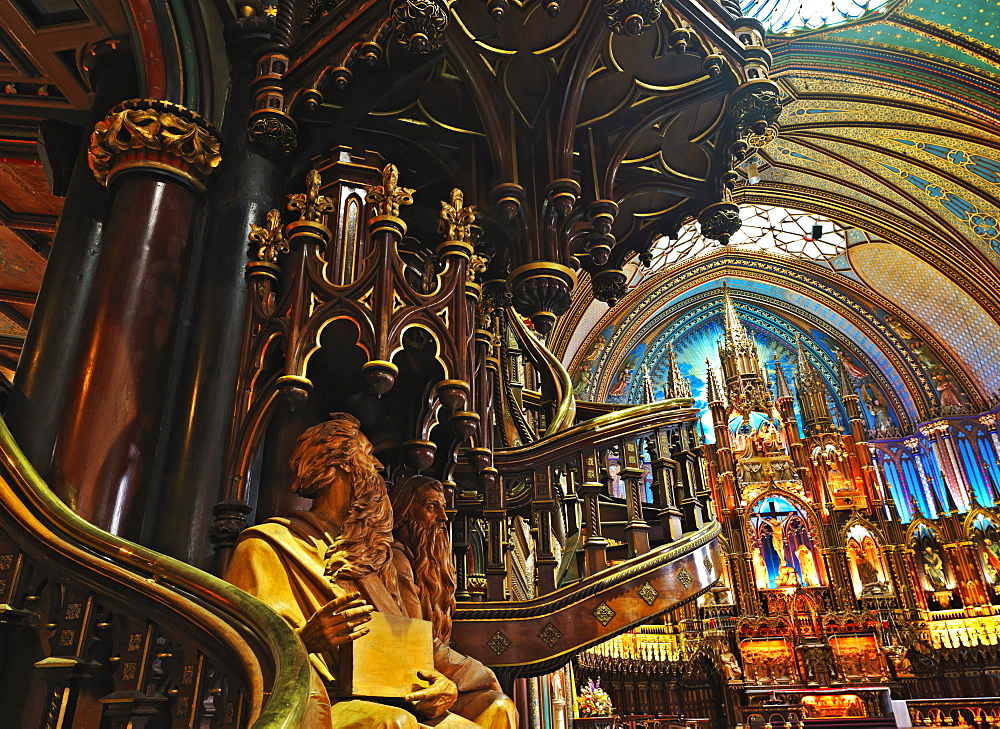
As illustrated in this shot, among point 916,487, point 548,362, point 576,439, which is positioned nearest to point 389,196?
point 576,439

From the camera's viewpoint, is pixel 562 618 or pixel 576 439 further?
pixel 576 439

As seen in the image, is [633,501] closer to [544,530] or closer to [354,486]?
[544,530]

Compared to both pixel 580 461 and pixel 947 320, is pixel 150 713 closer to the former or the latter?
pixel 580 461

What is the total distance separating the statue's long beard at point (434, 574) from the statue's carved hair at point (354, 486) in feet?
0.77

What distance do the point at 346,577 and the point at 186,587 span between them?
1.66 ft

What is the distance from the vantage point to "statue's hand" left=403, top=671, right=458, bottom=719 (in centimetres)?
197

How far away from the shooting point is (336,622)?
68.1 inches

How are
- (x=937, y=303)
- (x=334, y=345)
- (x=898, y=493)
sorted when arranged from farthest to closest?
(x=898, y=493)
(x=937, y=303)
(x=334, y=345)

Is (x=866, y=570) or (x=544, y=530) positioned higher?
(x=866, y=570)

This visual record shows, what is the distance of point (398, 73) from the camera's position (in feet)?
10.6

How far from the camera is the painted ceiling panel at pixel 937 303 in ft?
41.0

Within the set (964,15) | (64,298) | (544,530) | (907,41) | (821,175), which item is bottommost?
(544,530)

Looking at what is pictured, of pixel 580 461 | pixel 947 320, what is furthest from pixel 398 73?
pixel 947 320

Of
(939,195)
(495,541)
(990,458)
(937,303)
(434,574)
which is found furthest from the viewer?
(937,303)
